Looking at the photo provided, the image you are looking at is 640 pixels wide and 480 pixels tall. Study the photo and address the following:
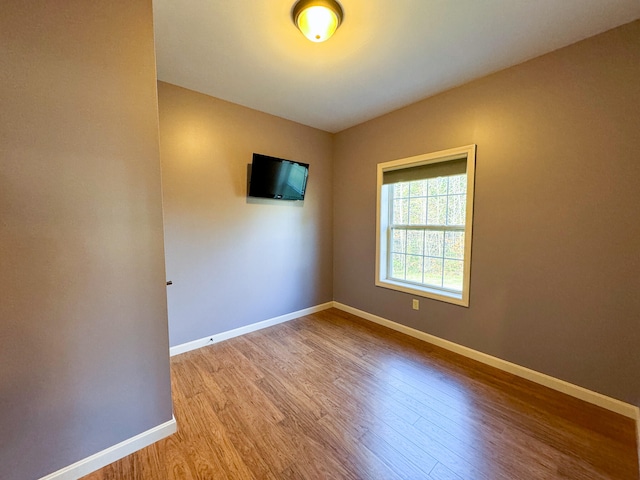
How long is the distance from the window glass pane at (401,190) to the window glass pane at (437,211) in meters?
0.32

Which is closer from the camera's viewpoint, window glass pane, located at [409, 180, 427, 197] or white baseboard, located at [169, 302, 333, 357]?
white baseboard, located at [169, 302, 333, 357]

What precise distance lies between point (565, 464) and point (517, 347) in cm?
90

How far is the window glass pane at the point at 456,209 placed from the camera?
2475 millimetres

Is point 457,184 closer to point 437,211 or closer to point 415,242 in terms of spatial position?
point 437,211

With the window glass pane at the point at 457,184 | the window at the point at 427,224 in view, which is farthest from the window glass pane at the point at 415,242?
the window glass pane at the point at 457,184

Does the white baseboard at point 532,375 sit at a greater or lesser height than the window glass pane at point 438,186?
lesser

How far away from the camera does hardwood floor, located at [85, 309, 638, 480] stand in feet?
4.32

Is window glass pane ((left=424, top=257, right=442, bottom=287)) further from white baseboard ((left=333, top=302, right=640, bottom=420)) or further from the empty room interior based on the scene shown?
white baseboard ((left=333, top=302, right=640, bottom=420))

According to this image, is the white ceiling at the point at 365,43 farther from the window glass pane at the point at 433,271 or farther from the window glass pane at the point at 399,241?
the window glass pane at the point at 433,271

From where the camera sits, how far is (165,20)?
5.21 ft

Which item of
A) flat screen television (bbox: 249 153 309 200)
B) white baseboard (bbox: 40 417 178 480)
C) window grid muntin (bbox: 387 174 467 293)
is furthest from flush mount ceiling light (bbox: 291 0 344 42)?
white baseboard (bbox: 40 417 178 480)

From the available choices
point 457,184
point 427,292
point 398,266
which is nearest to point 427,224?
point 457,184

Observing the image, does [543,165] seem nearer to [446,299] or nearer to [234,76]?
[446,299]

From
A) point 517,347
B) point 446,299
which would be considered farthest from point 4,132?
point 517,347
